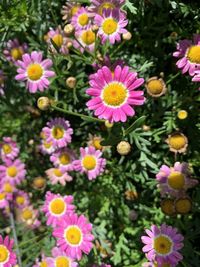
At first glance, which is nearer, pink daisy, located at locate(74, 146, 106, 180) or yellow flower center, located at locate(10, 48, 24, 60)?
pink daisy, located at locate(74, 146, 106, 180)

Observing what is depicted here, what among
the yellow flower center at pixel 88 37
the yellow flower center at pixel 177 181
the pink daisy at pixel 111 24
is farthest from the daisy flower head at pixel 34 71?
the yellow flower center at pixel 177 181

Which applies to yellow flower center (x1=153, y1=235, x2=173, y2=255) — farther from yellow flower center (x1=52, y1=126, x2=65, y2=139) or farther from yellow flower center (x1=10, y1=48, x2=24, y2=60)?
yellow flower center (x1=10, y1=48, x2=24, y2=60)

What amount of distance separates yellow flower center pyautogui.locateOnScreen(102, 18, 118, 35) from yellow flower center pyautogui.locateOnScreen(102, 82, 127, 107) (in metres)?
0.32

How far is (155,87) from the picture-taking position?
2127 millimetres

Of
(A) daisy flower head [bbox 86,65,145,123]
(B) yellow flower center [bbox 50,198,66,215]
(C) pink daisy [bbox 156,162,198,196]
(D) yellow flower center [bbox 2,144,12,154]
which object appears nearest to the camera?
(A) daisy flower head [bbox 86,65,145,123]

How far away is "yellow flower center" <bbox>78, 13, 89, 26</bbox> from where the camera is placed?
243 centimetres

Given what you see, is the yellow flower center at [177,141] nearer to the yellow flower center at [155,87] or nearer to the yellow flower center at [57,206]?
the yellow flower center at [155,87]

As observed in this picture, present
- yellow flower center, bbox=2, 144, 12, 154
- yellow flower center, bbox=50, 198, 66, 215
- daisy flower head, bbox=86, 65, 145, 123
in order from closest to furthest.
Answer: daisy flower head, bbox=86, 65, 145, 123 → yellow flower center, bbox=50, 198, 66, 215 → yellow flower center, bbox=2, 144, 12, 154

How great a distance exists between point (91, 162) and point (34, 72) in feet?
1.98

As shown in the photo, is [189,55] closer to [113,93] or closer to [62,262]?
[113,93]

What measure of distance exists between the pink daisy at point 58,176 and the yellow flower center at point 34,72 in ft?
1.95

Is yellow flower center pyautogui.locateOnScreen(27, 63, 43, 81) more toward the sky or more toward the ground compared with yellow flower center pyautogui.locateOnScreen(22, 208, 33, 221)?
more toward the sky

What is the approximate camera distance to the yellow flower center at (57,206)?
8.57ft

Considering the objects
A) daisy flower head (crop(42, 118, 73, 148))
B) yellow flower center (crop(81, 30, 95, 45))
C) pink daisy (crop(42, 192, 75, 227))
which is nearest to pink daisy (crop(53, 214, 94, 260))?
pink daisy (crop(42, 192, 75, 227))
